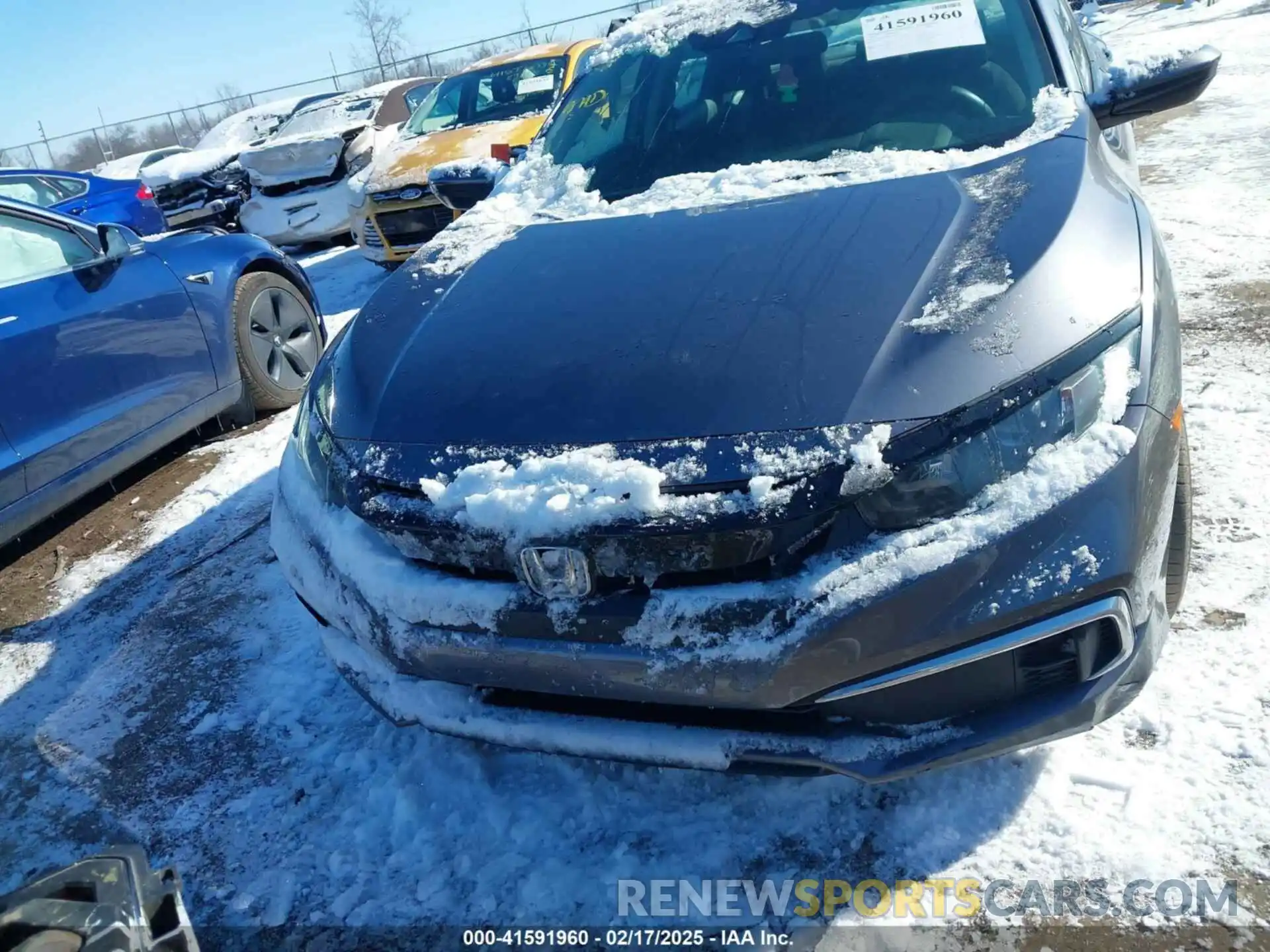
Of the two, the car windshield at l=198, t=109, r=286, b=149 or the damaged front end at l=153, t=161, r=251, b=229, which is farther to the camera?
the car windshield at l=198, t=109, r=286, b=149

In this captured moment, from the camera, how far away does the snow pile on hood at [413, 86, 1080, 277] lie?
2.37 metres

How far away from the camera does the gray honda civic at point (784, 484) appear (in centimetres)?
152

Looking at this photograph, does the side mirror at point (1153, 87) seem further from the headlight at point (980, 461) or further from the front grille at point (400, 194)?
the front grille at point (400, 194)

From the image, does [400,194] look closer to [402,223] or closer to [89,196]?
[402,223]

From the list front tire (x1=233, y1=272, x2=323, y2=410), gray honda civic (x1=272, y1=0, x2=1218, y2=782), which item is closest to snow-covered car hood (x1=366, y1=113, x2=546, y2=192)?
front tire (x1=233, y1=272, x2=323, y2=410)

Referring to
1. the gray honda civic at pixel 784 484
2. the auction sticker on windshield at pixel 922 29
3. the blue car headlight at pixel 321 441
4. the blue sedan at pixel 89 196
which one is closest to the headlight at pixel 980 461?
the gray honda civic at pixel 784 484

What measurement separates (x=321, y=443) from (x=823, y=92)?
1884 millimetres

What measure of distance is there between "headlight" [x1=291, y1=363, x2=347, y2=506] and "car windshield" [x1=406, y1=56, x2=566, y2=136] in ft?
19.2

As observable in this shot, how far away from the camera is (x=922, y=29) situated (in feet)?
9.20

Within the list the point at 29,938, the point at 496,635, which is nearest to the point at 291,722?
the point at 496,635

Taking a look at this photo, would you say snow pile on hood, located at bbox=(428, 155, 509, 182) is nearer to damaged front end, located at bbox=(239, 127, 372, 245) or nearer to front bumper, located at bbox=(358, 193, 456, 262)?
front bumper, located at bbox=(358, 193, 456, 262)

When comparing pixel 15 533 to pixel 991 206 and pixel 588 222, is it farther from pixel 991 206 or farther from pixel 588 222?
pixel 991 206

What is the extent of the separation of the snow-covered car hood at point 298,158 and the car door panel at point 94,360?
5.10 meters

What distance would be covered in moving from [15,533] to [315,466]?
2.04 metres
